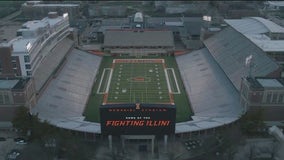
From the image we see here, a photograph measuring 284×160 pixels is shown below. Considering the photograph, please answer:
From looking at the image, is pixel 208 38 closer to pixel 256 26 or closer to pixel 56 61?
pixel 256 26

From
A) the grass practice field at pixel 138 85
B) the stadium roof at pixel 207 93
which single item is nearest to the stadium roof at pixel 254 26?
the stadium roof at pixel 207 93

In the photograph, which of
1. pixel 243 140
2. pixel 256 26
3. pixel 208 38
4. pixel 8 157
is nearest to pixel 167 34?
pixel 208 38

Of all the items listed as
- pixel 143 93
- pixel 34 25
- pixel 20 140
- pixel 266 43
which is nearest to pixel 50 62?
pixel 34 25

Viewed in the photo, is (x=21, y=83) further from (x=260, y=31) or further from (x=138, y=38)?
(x=260, y=31)

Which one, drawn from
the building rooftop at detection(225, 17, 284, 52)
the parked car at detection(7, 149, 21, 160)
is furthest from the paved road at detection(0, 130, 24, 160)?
the building rooftop at detection(225, 17, 284, 52)

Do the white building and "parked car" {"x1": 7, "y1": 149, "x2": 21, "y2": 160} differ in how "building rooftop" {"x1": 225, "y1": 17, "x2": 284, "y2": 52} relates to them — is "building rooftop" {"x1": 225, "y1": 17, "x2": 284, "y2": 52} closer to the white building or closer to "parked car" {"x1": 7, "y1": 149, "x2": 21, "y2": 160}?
the white building

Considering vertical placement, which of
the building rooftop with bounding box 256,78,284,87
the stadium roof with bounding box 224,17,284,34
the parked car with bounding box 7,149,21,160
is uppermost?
the stadium roof with bounding box 224,17,284,34
